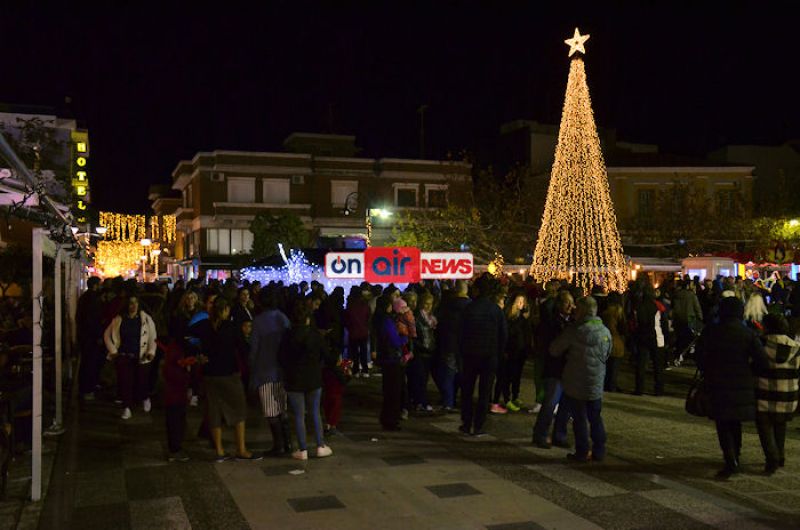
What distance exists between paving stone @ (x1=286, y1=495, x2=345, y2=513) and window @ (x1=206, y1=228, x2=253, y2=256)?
40.3 metres

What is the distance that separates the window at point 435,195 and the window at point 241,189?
10.9 metres

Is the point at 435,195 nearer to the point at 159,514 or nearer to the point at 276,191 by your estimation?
the point at 276,191

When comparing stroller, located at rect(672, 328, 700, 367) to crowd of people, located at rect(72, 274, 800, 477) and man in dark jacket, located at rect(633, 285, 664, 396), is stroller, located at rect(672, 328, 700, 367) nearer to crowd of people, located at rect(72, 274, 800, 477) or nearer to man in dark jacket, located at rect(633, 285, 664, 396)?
crowd of people, located at rect(72, 274, 800, 477)

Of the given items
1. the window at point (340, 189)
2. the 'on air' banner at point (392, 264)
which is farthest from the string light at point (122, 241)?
the 'on air' banner at point (392, 264)

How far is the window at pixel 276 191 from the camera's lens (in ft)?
150

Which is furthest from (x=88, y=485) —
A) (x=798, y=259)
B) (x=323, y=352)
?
(x=798, y=259)

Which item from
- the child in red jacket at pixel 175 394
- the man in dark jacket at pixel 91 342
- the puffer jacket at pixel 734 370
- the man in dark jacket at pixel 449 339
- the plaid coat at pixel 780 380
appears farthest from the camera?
the man in dark jacket at pixel 91 342

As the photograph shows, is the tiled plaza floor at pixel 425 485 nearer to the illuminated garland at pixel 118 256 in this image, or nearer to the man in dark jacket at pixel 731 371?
the man in dark jacket at pixel 731 371

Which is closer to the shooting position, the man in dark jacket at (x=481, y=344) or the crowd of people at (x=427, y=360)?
the crowd of people at (x=427, y=360)

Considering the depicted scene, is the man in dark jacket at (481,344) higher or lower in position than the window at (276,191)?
lower

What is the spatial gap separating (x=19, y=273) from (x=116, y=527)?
15185 mm

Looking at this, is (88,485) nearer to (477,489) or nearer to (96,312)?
(477,489)

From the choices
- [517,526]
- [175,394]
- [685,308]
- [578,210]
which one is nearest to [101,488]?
[175,394]

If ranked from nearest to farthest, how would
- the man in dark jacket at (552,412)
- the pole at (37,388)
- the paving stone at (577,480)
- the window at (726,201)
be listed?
the pole at (37,388) < the paving stone at (577,480) < the man in dark jacket at (552,412) < the window at (726,201)
